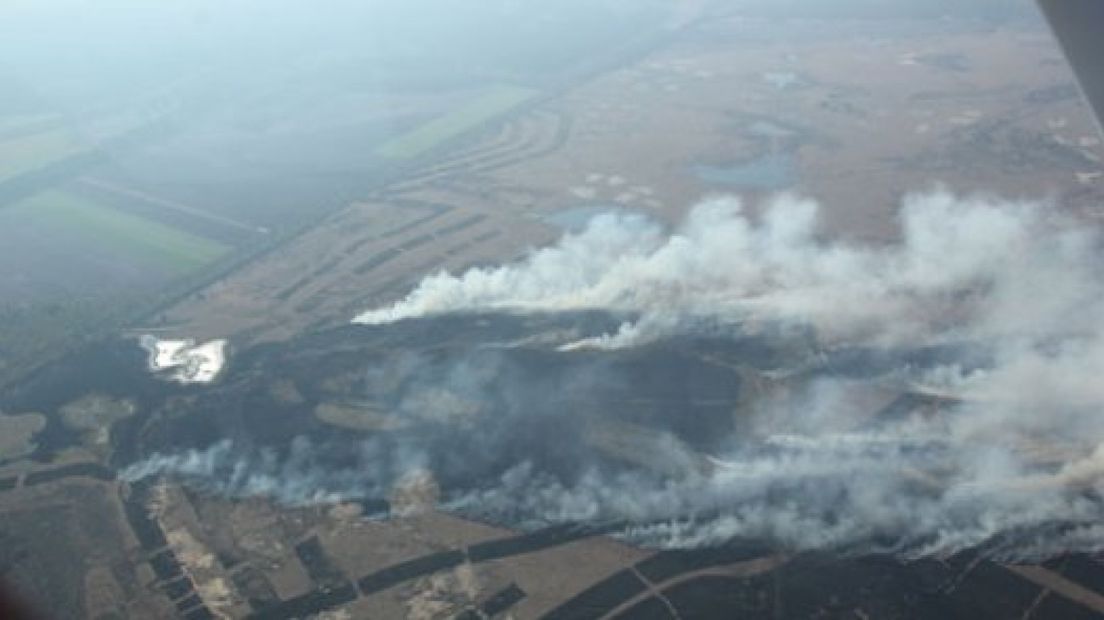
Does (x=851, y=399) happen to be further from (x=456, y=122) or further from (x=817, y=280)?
(x=456, y=122)

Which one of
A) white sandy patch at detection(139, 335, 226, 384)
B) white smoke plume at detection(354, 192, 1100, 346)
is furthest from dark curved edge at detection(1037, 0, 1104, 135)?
white sandy patch at detection(139, 335, 226, 384)

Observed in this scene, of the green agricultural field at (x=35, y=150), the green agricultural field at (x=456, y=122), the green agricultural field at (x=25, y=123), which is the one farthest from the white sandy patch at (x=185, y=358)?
the green agricultural field at (x=25, y=123)

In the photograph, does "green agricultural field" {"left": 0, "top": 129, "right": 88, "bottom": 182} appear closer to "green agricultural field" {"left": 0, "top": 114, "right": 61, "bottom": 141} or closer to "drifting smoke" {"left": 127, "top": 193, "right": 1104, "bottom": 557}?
"green agricultural field" {"left": 0, "top": 114, "right": 61, "bottom": 141}

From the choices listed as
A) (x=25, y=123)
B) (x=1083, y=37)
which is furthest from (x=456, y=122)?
(x=1083, y=37)

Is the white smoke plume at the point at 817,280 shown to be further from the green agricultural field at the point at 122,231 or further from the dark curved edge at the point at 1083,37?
the dark curved edge at the point at 1083,37

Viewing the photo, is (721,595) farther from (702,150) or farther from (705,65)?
(705,65)

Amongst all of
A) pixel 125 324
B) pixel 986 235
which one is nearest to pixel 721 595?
pixel 986 235
